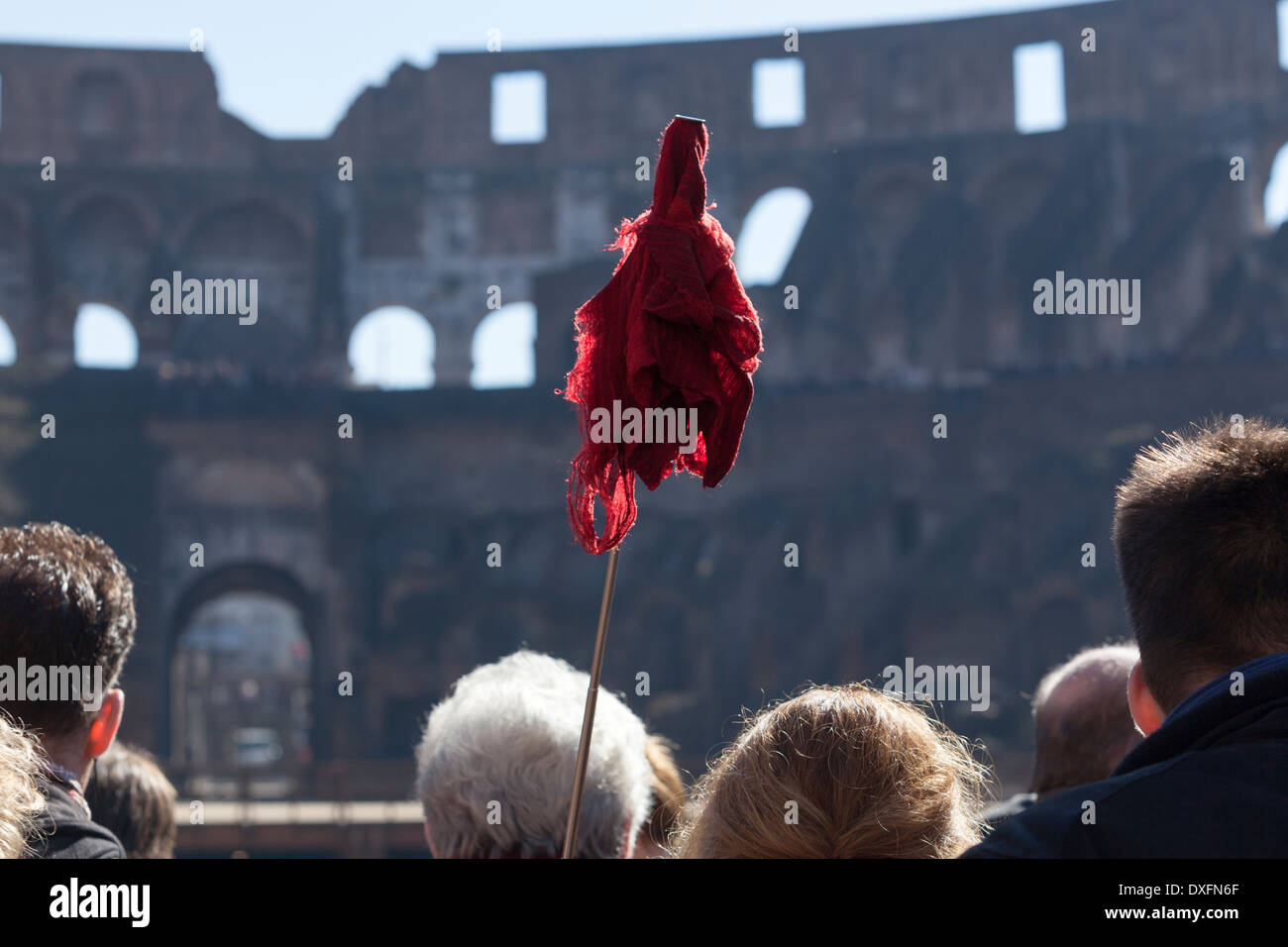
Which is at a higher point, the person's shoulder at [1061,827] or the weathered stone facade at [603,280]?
the weathered stone facade at [603,280]

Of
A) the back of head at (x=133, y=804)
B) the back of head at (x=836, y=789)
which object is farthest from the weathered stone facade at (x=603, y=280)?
the back of head at (x=836, y=789)

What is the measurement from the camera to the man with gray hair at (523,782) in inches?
107

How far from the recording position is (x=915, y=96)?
34438mm

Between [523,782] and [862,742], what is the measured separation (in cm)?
89

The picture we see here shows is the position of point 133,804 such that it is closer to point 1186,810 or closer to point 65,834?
point 65,834

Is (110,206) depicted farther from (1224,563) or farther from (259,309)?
(1224,563)

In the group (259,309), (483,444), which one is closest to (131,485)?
(483,444)

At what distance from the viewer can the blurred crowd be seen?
5.30 ft

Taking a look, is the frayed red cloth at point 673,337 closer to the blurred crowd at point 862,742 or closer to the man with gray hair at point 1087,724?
the blurred crowd at point 862,742

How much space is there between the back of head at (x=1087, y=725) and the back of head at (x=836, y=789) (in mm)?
1672

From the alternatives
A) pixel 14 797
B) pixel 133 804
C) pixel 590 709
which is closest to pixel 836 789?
pixel 590 709

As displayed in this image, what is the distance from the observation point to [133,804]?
154 inches

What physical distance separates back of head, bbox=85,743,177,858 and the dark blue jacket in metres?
2.95

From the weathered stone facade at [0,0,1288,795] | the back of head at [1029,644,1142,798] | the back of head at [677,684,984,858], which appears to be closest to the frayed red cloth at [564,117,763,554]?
the back of head at [677,684,984,858]
